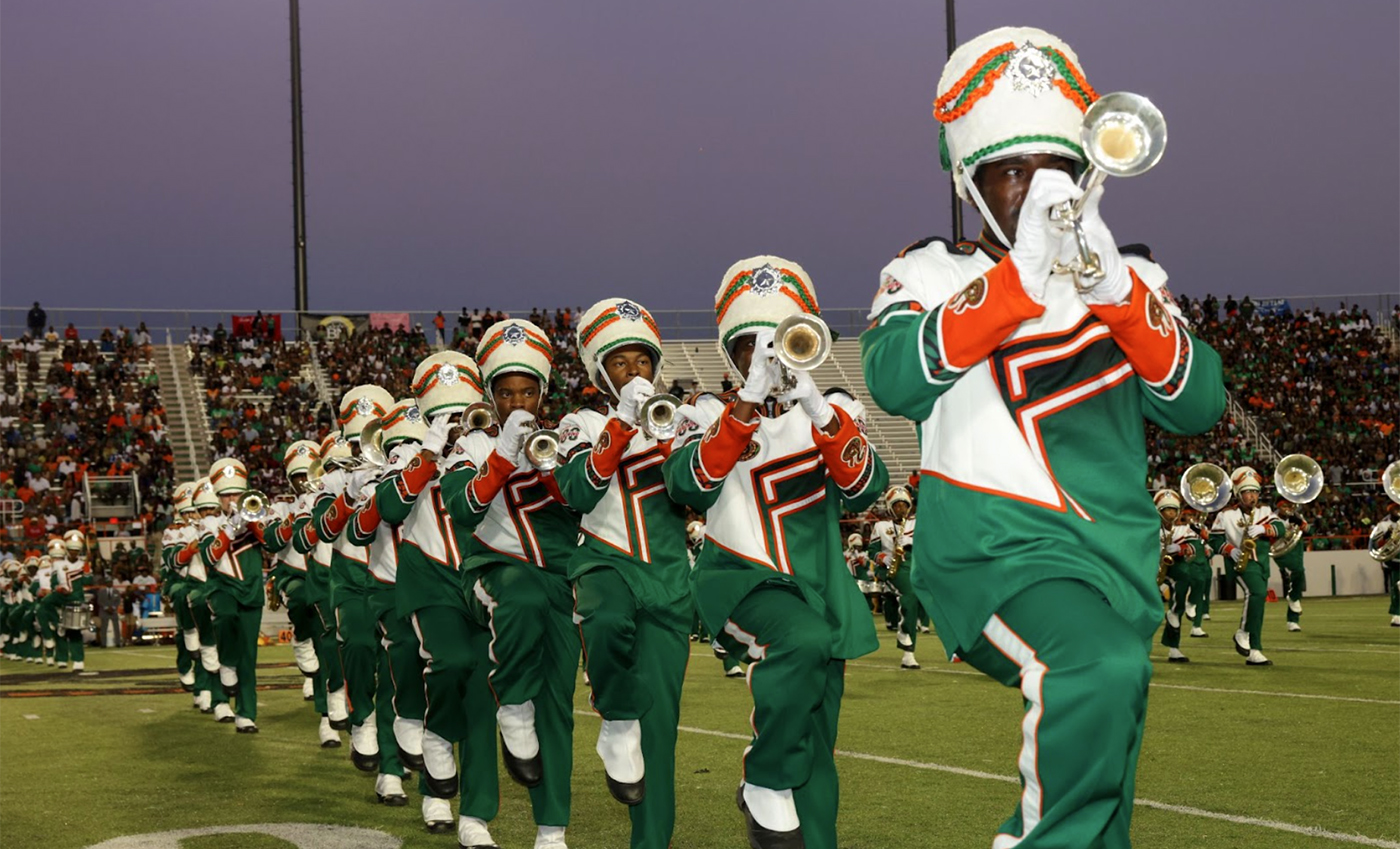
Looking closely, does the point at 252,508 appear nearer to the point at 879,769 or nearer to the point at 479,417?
the point at 879,769

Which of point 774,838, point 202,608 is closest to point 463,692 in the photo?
point 774,838

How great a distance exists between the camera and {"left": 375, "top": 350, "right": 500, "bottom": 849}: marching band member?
25.4 feet

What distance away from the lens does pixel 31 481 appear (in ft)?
120

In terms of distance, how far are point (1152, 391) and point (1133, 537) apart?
0.34 metres

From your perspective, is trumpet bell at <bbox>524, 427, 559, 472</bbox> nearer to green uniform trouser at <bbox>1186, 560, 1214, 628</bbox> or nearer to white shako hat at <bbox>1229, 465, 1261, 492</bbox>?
green uniform trouser at <bbox>1186, 560, 1214, 628</bbox>

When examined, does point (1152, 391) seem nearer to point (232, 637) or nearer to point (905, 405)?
point (905, 405)

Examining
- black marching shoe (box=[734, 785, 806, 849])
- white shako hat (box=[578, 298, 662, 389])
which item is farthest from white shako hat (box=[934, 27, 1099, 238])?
white shako hat (box=[578, 298, 662, 389])

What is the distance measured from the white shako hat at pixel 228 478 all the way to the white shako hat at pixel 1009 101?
13.0 meters

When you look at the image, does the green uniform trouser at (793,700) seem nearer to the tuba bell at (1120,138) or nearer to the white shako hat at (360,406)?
the tuba bell at (1120,138)

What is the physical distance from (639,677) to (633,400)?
111 cm

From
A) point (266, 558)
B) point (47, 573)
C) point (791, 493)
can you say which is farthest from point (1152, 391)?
point (266, 558)

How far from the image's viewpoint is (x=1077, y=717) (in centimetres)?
352

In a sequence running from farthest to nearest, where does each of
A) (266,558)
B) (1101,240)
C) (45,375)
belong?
(45,375), (266,558), (1101,240)

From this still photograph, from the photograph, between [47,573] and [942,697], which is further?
[47,573]
